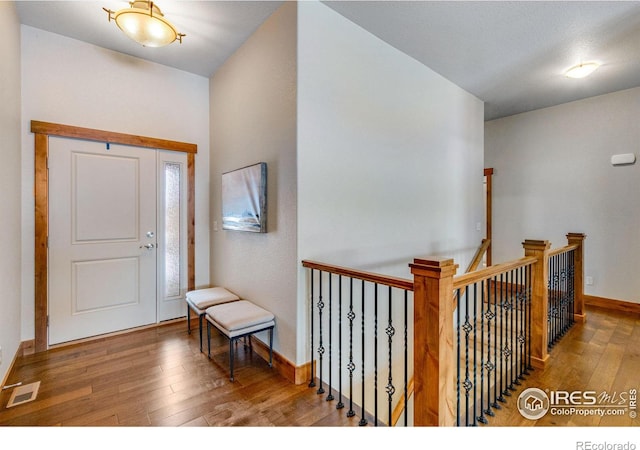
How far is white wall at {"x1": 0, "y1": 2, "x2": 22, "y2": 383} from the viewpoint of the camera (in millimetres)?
2129

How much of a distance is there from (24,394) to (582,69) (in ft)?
19.2

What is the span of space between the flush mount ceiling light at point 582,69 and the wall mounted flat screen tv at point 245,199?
3615 mm

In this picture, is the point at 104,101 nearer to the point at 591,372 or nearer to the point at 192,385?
the point at 192,385

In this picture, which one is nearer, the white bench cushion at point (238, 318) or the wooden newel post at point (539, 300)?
the white bench cushion at point (238, 318)

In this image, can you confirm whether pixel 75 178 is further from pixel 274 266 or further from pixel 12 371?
pixel 274 266

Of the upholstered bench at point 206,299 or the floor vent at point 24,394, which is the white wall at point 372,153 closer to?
the upholstered bench at point 206,299

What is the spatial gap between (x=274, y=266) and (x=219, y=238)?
4.25ft

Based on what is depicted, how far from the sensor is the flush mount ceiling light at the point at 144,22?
215 centimetres

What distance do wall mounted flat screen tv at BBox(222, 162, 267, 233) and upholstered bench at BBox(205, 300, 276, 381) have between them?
698 mm

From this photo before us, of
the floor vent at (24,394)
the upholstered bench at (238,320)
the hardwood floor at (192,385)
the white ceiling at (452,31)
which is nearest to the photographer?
the hardwood floor at (192,385)

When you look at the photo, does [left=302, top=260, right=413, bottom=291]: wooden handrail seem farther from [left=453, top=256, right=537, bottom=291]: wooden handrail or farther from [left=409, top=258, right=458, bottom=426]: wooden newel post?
[left=453, top=256, right=537, bottom=291]: wooden handrail

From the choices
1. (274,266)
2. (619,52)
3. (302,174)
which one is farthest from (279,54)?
(619,52)

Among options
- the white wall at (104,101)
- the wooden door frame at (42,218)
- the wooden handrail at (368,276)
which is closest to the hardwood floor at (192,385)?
the wooden door frame at (42,218)
